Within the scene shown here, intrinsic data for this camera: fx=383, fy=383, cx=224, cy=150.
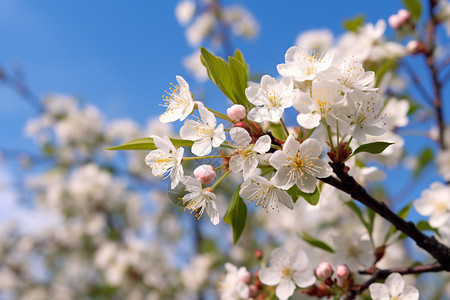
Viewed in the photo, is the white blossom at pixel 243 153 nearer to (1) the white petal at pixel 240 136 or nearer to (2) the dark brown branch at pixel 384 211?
(1) the white petal at pixel 240 136

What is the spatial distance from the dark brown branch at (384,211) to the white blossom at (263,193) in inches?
4.7

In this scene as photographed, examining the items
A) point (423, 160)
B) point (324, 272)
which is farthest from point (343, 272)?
point (423, 160)

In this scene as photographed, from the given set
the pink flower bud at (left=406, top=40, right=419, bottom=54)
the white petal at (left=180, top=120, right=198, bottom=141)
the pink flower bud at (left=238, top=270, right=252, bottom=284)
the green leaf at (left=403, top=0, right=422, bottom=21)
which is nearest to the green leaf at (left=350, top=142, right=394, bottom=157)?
the white petal at (left=180, top=120, right=198, bottom=141)

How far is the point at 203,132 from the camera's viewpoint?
42.3 inches

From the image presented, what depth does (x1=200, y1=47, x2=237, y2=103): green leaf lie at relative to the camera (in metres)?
1.14

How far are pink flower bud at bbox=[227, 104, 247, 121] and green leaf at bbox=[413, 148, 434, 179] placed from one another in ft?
10.8

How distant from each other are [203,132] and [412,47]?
2002 mm

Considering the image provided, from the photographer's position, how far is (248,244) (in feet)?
17.2

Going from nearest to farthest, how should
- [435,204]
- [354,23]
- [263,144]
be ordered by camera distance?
1. [263,144]
2. [435,204]
3. [354,23]

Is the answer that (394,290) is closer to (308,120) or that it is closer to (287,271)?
(287,271)

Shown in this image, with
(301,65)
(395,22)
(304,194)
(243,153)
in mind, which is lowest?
(304,194)

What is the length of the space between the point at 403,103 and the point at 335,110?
140 cm

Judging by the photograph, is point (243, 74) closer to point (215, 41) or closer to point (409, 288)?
point (409, 288)

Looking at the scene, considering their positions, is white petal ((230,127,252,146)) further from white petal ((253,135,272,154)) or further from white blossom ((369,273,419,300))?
white blossom ((369,273,419,300))
